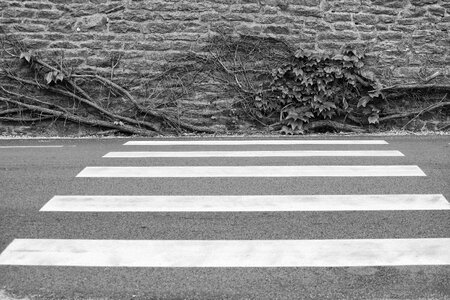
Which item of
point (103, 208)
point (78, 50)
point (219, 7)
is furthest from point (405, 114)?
point (103, 208)

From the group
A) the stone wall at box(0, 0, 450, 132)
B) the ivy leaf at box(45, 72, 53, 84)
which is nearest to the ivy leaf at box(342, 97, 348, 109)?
the stone wall at box(0, 0, 450, 132)

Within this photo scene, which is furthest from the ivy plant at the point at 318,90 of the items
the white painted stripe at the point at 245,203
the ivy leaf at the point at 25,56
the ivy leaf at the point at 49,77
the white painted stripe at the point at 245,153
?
the white painted stripe at the point at 245,203

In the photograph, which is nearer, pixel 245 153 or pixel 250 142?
pixel 245 153

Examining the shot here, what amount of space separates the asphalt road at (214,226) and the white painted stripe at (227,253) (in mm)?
94

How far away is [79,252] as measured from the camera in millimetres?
4594

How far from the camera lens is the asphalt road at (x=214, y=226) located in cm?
395

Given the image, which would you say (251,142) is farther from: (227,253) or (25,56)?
(227,253)

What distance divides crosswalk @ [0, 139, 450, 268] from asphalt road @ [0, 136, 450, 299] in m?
0.11

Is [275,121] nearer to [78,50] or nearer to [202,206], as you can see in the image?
[78,50]

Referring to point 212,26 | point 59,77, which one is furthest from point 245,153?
point 59,77

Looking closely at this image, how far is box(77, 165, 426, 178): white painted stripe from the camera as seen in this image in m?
7.03

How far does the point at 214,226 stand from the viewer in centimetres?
518

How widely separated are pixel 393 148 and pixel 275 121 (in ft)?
8.36

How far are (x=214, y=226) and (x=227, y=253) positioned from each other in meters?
0.64
